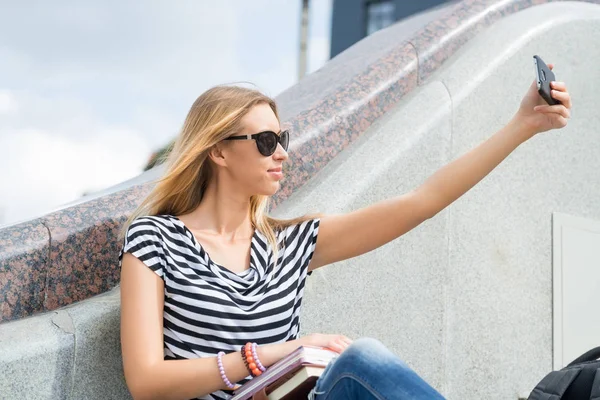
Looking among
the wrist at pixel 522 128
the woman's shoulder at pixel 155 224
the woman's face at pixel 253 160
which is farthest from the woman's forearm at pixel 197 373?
the wrist at pixel 522 128

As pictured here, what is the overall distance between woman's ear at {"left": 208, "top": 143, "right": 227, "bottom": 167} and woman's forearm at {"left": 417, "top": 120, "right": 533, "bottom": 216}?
0.72 m

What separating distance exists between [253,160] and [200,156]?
209 millimetres

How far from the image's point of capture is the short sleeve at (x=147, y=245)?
9.37ft

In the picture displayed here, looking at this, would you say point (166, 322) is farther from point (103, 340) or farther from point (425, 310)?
point (425, 310)

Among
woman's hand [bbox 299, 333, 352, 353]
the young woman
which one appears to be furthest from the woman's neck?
woman's hand [bbox 299, 333, 352, 353]

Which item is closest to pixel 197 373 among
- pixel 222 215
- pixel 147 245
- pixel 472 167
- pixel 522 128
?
pixel 147 245

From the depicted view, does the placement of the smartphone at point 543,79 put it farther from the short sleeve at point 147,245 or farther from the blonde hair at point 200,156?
→ the short sleeve at point 147,245

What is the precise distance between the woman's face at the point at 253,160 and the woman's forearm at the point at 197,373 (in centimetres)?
74

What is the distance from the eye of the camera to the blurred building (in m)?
28.0

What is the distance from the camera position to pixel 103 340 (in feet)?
9.98

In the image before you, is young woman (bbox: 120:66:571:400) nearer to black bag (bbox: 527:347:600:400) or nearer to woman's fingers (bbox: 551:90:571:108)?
woman's fingers (bbox: 551:90:571:108)

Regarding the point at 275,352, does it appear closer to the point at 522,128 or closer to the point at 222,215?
the point at 222,215

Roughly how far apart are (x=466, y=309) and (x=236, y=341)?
1799 mm

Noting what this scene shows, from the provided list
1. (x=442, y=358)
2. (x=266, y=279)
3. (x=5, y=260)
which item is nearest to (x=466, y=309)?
(x=442, y=358)
